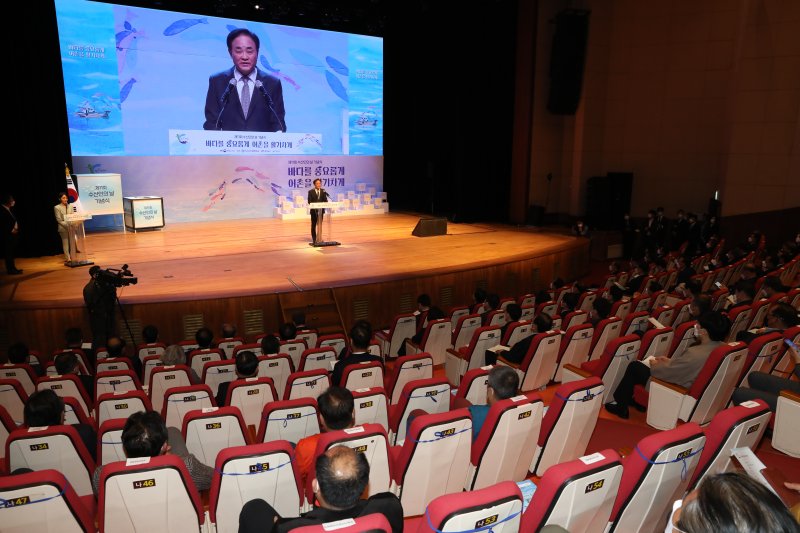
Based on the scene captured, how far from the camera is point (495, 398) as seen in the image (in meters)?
3.35

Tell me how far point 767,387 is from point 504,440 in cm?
244

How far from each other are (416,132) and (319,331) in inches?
431

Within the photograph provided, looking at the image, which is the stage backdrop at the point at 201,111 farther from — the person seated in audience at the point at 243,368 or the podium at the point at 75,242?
the person seated in audience at the point at 243,368

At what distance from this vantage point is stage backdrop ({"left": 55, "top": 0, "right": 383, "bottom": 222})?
1155 cm

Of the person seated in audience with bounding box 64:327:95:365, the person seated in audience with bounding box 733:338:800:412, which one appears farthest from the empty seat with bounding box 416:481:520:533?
the person seated in audience with bounding box 64:327:95:365

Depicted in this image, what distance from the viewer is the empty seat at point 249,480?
2.44 metres

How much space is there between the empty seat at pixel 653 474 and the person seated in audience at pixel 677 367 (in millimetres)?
2036

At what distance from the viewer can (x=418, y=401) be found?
3605mm

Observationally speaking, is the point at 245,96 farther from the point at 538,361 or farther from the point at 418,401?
the point at 418,401

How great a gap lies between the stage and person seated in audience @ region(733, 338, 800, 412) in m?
5.25

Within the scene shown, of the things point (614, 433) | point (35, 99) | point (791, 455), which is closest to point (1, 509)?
point (614, 433)

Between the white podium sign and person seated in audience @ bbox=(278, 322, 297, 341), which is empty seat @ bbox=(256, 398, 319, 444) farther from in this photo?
the white podium sign

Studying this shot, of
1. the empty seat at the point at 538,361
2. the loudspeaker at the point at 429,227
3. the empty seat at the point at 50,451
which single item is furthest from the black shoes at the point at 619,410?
the loudspeaker at the point at 429,227

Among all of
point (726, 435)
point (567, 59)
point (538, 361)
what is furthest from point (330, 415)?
point (567, 59)
